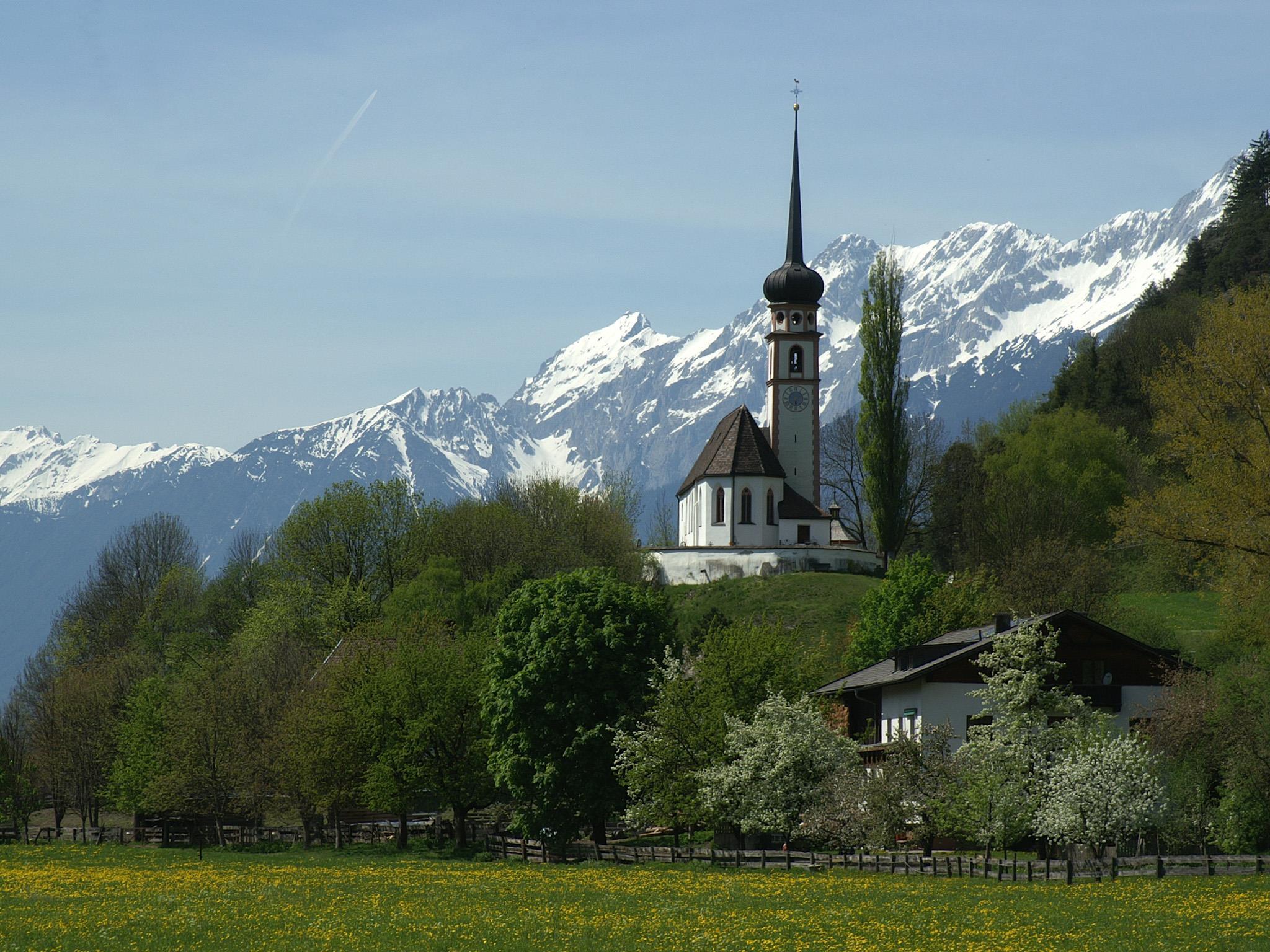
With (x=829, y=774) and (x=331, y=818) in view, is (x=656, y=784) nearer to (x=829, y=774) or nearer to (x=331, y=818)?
(x=829, y=774)

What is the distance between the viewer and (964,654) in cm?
5172

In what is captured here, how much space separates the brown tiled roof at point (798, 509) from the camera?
102m

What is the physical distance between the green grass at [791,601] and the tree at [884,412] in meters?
4.04

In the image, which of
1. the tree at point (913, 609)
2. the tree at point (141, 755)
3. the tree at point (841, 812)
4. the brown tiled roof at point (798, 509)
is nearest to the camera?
the tree at point (841, 812)

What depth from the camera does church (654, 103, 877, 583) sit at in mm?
96062

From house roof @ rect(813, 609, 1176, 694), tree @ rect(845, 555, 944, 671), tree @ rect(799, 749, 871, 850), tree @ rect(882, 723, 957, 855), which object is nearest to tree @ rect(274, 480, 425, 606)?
tree @ rect(845, 555, 944, 671)

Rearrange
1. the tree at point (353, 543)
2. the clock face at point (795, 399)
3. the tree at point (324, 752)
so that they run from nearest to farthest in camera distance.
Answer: the tree at point (324, 752) → the tree at point (353, 543) → the clock face at point (795, 399)

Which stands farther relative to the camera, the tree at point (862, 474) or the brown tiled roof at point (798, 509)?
the brown tiled roof at point (798, 509)

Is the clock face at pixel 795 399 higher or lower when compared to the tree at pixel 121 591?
higher

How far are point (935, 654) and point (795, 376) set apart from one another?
179 ft

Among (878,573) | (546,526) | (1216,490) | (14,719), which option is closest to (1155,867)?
(1216,490)

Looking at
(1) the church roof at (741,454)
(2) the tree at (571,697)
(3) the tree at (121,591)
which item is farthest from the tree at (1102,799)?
(3) the tree at (121,591)

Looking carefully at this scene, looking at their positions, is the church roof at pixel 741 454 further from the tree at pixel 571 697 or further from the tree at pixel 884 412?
the tree at pixel 571 697

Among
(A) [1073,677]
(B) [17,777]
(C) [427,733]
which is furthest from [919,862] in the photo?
(B) [17,777]
